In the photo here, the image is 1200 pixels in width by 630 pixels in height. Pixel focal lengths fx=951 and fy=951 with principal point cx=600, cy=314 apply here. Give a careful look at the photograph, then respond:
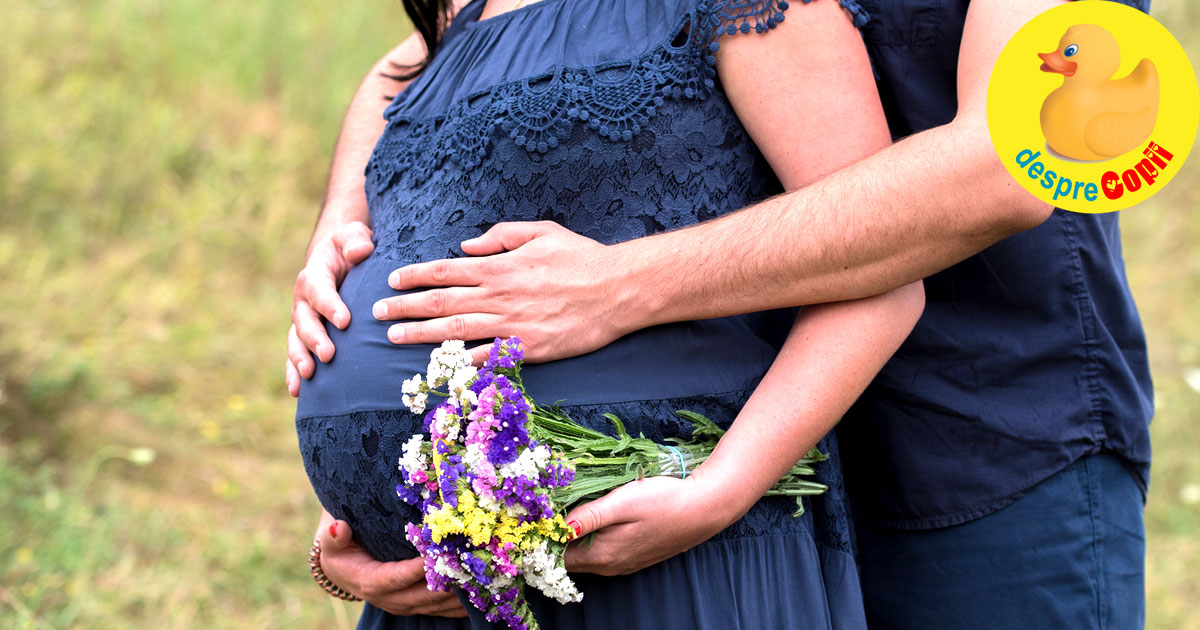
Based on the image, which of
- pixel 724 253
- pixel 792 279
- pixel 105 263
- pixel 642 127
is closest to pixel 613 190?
pixel 642 127

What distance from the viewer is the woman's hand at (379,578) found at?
1.57m

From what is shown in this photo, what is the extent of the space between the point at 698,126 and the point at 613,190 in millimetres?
171

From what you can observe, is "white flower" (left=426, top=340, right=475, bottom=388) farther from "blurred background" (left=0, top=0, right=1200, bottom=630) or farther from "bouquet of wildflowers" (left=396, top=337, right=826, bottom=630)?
"blurred background" (left=0, top=0, right=1200, bottom=630)

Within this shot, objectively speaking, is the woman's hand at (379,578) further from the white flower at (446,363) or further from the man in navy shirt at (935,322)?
the white flower at (446,363)

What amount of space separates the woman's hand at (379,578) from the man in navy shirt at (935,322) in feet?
0.04

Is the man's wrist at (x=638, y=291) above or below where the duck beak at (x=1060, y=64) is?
below

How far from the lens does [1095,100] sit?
1372 millimetres

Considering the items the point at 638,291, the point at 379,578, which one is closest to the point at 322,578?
the point at 379,578

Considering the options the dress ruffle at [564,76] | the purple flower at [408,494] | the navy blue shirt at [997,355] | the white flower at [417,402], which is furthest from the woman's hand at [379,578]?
the navy blue shirt at [997,355]

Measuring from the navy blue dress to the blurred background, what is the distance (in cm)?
177

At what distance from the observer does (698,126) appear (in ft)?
5.01

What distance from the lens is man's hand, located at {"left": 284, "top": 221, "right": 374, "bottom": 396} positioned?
1.71 m

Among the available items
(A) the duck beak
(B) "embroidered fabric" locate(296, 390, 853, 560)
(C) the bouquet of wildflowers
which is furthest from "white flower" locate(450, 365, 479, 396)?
(A) the duck beak

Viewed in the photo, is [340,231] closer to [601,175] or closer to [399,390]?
[399,390]
